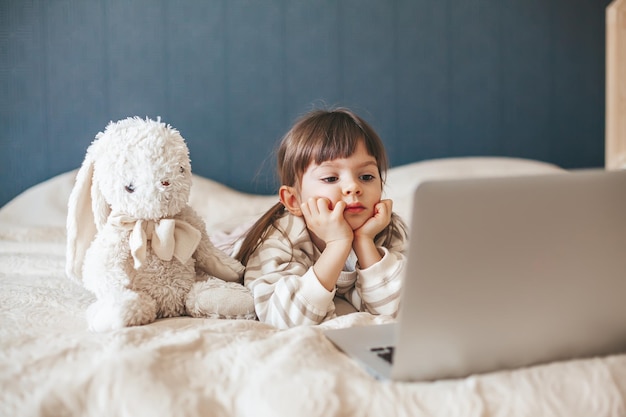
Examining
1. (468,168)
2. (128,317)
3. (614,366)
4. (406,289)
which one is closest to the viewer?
(406,289)

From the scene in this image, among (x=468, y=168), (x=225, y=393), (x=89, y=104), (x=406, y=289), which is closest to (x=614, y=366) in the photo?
(x=406, y=289)

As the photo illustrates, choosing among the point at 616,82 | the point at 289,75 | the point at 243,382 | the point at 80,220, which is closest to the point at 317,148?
the point at 80,220

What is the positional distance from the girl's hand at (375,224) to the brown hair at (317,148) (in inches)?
4.2

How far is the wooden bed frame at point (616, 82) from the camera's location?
112 inches

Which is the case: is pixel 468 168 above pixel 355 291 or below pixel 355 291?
above

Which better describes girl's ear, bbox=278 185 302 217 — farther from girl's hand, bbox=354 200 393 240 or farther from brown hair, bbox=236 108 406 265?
girl's hand, bbox=354 200 393 240

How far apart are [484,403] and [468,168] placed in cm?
199

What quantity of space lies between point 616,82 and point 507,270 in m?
2.56

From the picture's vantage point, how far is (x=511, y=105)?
297cm

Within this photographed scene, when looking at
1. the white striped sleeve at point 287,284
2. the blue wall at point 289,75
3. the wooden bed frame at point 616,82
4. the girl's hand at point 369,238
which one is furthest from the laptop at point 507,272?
the wooden bed frame at point 616,82

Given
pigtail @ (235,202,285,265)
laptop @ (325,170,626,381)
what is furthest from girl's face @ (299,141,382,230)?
laptop @ (325,170,626,381)

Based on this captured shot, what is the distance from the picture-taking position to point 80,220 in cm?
113

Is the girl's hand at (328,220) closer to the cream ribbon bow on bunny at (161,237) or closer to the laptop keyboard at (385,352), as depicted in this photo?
the cream ribbon bow on bunny at (161,237)

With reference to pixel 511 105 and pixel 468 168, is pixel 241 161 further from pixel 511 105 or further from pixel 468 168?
pixel 511 105
